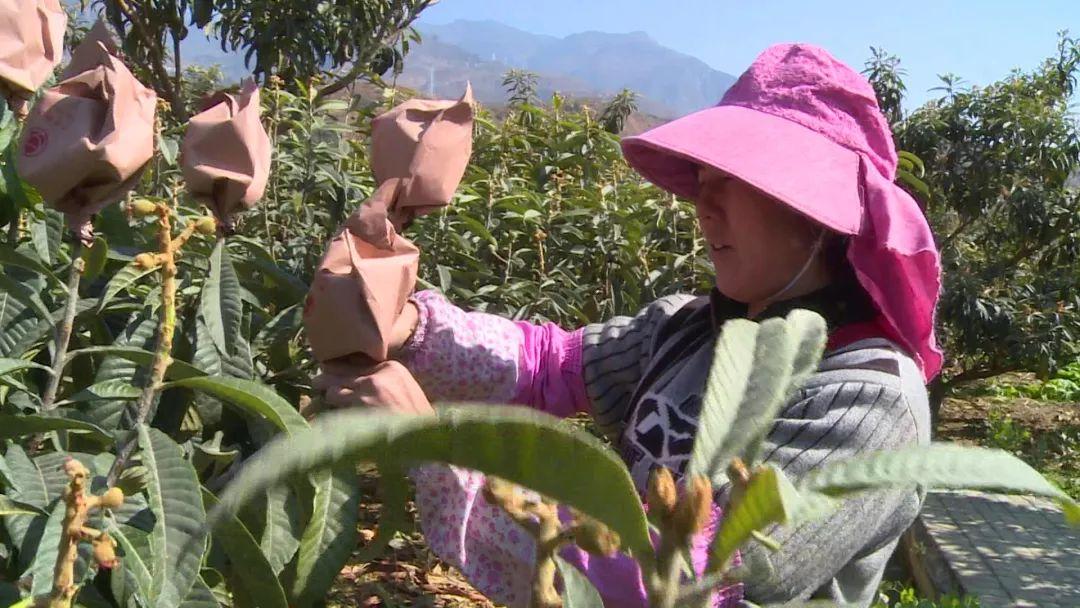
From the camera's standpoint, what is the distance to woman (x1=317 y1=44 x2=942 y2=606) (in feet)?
3.99

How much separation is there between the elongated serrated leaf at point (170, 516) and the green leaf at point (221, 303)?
0.29m

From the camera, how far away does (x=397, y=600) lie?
2893 mm

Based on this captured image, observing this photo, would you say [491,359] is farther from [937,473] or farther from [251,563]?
[937,473]

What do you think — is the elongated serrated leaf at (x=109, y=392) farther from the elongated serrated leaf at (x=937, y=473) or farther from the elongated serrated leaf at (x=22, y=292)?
the elongated serrated leaf at (x=937, y=473)

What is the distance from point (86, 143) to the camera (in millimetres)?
1030

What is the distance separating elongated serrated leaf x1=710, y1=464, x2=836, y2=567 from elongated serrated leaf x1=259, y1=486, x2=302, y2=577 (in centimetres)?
85

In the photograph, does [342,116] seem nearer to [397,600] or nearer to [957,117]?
[397,600]

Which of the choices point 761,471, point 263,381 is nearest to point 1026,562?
point 263,381

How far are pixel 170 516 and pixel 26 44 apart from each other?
57 cm

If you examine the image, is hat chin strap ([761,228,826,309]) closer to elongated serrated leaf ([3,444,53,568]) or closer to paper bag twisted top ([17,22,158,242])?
paper bag twisted top ([17,22,158,242])

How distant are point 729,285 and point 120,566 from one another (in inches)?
35.2

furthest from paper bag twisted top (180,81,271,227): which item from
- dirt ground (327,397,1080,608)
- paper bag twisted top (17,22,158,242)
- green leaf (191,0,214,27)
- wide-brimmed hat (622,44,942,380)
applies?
green leaf (191,0,214,27)

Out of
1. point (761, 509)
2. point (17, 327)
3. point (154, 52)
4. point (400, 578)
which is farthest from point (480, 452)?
point (154, 52)

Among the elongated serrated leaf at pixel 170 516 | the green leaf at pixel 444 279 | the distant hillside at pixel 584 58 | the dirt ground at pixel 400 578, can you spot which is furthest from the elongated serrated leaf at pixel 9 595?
the distant hillside at pixel 584 58
